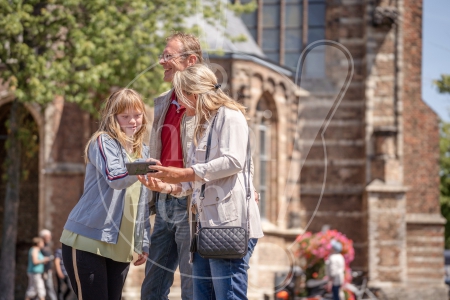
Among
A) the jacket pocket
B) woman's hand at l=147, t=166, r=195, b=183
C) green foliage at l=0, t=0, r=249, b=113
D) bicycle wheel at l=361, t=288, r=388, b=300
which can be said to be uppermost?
green foliage at l=0, t=0, r=249, b=113

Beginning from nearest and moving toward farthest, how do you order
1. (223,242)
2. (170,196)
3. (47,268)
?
(223,242) → (170,196) → (47,268)

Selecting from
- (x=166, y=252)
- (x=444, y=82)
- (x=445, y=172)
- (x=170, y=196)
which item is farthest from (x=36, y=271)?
(x=445, y=172)

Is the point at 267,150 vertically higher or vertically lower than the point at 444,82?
lower

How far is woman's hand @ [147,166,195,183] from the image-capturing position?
4.75m

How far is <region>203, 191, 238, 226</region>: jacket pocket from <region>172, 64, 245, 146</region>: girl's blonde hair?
0.46 m

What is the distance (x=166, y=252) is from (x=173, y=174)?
1.13 meters

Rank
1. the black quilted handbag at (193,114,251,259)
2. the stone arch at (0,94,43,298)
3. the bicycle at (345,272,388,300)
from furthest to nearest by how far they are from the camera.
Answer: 1. the bicycle at (345,272,388,300)
2. the stone arch at (0,94,43,298)
3. the black quilted handbag at (193,114,251,259)

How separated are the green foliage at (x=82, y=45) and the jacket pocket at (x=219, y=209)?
11.0 m

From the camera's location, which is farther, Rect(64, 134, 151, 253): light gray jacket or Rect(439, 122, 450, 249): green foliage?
Rect(439, 122, 450, 249): green foliage

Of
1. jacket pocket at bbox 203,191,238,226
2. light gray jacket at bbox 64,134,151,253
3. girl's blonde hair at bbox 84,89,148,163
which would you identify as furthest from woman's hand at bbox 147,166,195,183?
girl's blonde hair at bbox 84,89,148,163

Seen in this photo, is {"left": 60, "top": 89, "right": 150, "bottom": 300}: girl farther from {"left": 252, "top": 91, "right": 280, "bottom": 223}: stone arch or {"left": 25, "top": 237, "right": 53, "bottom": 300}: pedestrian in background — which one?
{"left": 252, "top": 91, "right": 280, "bottom": 223}: stone arch

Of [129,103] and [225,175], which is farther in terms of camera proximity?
[129,103]

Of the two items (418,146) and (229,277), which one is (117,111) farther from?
(418,146)

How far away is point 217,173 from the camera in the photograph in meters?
4.76
